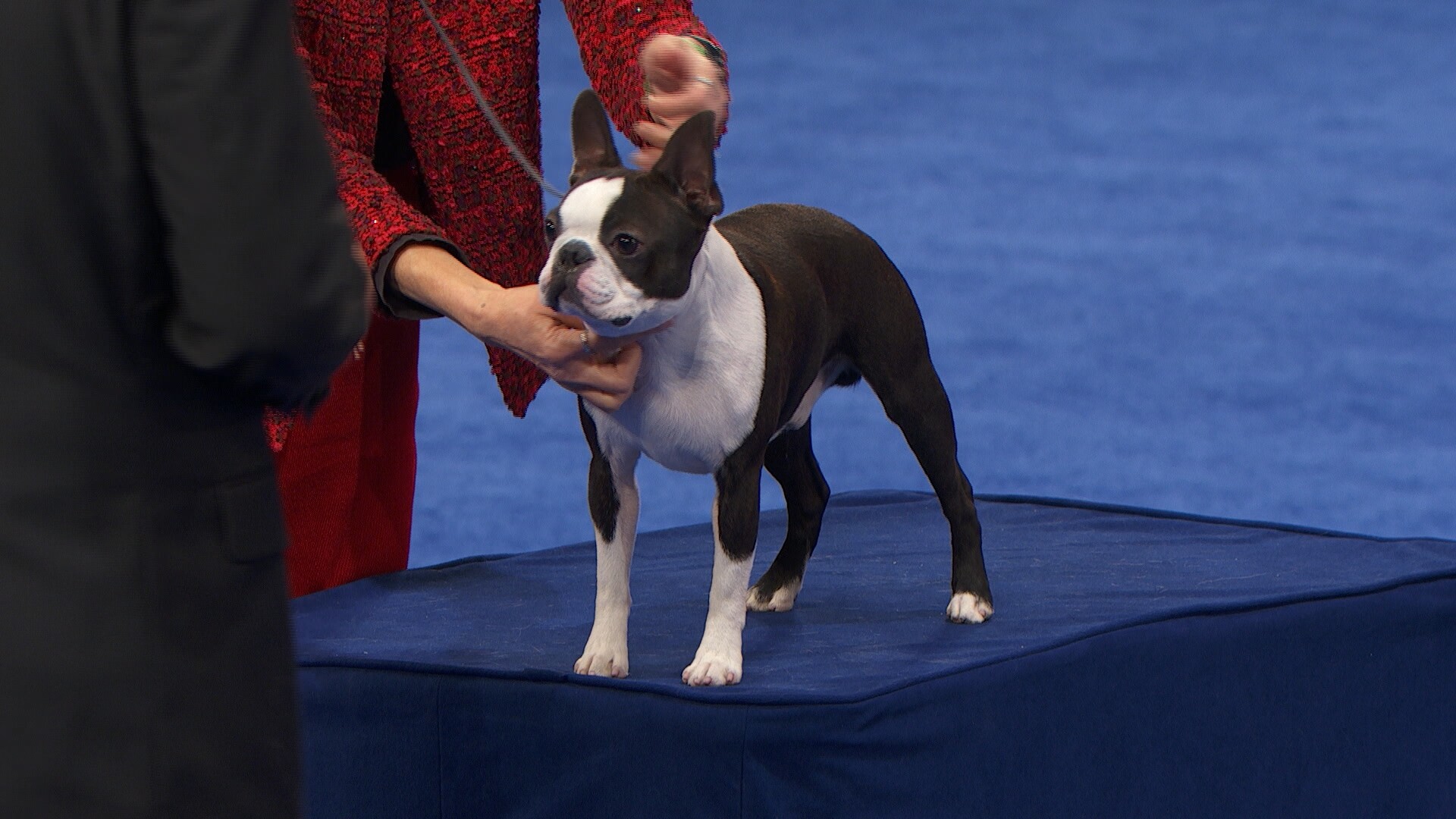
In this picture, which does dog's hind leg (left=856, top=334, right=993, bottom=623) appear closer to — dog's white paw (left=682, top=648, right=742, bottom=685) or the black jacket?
dog's white paw (left=682, top=648, right=742, bottom=685)

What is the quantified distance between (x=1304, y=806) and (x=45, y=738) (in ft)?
5.00

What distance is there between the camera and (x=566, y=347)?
1670 millimetres

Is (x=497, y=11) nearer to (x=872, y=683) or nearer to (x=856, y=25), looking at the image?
(x=872, y=683)

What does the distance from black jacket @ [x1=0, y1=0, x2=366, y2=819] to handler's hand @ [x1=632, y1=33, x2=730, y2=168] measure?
2.46ft

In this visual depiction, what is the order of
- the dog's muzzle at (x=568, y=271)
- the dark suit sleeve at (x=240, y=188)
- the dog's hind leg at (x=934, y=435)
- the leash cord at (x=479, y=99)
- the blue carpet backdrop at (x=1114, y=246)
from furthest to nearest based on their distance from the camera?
1. the blue carpet backdrop at (x=1114, y=246)
2. the dog's hind leg at (x=934, y=435)
3. the leash cord at (x=479, y=99)
4. the dog's muzzle at (x=568, y=271)
5. the dark suit sleeve at (x=240, y=188)

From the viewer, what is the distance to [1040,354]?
5.15m

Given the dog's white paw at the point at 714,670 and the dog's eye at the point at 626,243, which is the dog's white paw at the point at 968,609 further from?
the dog's eye at the point at 626,243

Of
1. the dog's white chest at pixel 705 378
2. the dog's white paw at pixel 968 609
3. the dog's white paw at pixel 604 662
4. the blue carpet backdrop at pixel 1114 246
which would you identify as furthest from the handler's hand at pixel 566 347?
the blue carpet backdrop at pixel 1114 246

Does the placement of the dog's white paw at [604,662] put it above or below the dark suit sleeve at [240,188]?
below

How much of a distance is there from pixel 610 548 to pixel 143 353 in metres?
0.84

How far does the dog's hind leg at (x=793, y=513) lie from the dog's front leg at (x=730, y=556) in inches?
14.1

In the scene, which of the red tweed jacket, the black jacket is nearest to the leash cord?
the red tweed jacket

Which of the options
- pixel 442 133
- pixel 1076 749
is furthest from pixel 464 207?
pixel 1076 749

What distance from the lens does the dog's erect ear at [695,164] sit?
1.62 m
